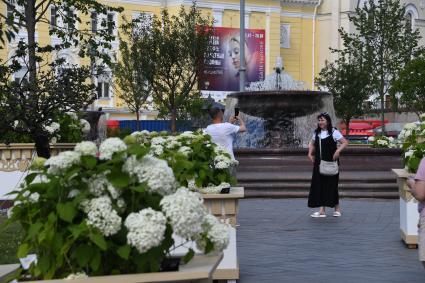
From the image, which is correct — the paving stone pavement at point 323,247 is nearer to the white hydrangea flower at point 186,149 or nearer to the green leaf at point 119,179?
the white hydrangea flower at point 186,149

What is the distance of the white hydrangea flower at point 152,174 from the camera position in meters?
4.49

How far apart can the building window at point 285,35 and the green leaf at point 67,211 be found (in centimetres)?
7188

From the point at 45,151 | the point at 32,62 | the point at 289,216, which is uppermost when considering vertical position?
the point at 32,62

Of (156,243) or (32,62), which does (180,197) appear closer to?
(156,243)

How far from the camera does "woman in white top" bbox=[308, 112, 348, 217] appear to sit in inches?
620

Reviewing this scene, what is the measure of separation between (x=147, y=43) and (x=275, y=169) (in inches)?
925

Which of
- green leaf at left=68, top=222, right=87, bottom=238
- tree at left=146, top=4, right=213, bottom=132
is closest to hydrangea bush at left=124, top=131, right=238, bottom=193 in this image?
green leaf at left=68, top=222, right=87, bottom=238

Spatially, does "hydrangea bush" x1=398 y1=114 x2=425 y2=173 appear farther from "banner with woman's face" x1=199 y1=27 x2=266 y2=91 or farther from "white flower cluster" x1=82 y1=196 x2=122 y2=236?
"banner with woman's face" x1=199 y1=27 x2=266 y2=91

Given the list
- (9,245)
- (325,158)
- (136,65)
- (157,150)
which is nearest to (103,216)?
(157,150)

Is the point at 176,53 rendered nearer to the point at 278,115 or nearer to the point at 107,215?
the point at 278,115

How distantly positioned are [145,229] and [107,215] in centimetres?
19

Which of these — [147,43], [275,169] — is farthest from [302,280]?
[147,43]

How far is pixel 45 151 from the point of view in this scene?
15.0 m

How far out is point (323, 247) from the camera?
1207 centimetres
